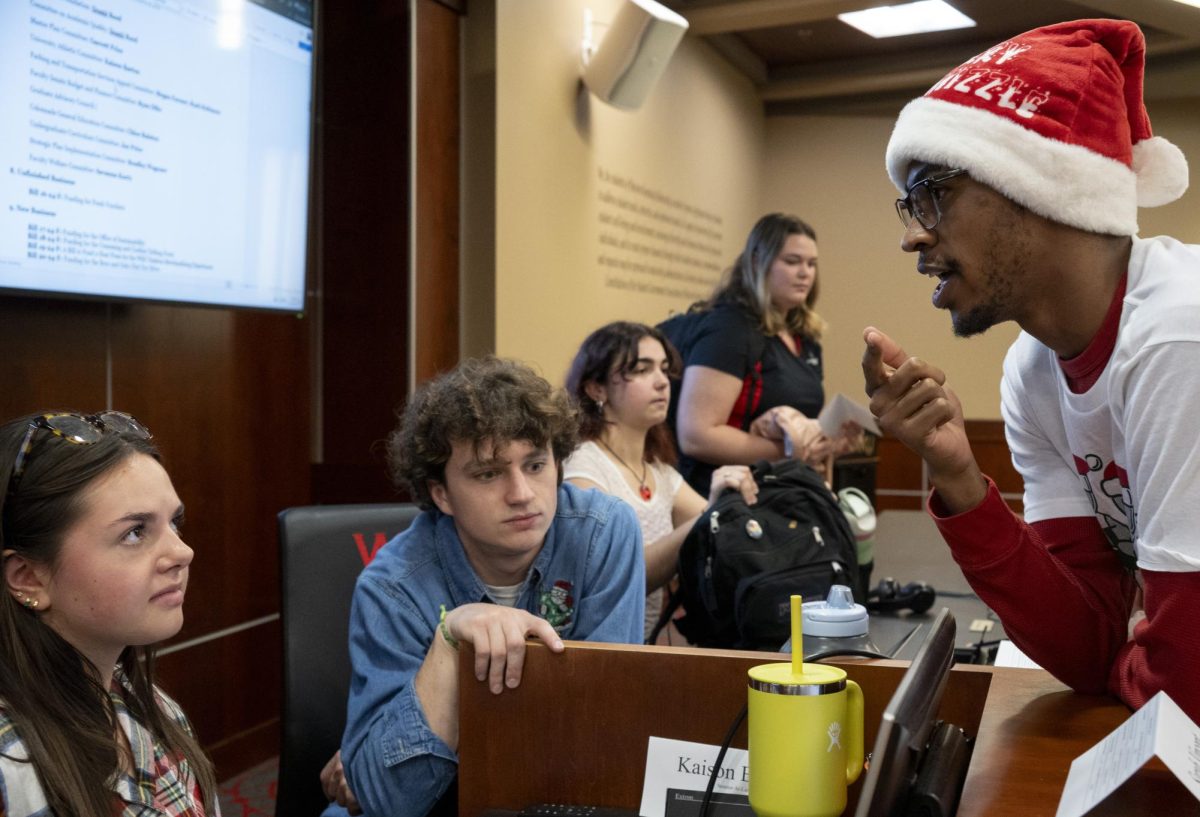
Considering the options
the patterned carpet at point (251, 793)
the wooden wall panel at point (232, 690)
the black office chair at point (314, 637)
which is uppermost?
the black office chair at point (314, 637)

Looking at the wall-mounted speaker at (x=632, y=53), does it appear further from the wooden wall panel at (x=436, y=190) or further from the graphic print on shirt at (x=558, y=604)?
the graphic print on shirt at (x=558, y=604)

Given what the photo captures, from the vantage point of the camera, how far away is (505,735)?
1.08 metres

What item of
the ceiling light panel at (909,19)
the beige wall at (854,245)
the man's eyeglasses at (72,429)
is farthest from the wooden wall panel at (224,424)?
the beige wall at (854,245)

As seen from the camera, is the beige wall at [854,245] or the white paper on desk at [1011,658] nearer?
the white paper on desk at [1011,658]

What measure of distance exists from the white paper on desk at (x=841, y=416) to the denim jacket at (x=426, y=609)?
1.25m

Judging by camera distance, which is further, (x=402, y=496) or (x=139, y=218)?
(x=402, y=496)

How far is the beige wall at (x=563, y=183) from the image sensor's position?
3680 mm

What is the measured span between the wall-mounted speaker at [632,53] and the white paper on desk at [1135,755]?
146 inches

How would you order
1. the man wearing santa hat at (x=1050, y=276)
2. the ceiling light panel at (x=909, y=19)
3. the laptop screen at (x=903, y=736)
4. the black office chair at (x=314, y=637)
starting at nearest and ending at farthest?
the laptop screen at (x=903, y=736) < the man wearing santa hat at (x=1050, y=276) < the black office chair at (x=314, y=637) < the ceiling light panel at (x=909, y=19)

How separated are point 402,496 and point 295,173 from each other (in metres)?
1.06

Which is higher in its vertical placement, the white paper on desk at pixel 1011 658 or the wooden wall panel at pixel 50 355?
the wooden wall panel at pixel 50 355

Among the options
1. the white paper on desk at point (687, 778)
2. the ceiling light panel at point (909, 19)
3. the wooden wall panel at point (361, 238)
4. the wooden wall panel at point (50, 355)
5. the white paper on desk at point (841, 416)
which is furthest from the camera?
the ceiling light panel at point (909, 19)

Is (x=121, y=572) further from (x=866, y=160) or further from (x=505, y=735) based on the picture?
(x=866, y=160)

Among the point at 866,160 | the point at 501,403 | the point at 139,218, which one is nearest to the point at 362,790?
A: the point at 501,403
